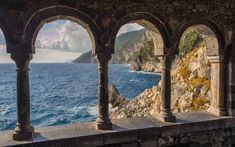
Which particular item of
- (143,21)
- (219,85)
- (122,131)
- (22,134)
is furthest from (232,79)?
(22,134)

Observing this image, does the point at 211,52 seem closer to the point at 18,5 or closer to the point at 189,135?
the point at 189,135

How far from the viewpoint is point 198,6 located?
25.5ft

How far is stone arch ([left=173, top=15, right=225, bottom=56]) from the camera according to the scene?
7.65 meters

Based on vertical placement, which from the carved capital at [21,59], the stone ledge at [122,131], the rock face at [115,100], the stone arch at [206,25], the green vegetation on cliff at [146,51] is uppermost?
the green vegetation on cliff at [146,51]

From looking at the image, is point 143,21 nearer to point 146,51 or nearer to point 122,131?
point 122,131

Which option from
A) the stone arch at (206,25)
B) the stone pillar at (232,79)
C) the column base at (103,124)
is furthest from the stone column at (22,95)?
the stone pillar at (232,79)

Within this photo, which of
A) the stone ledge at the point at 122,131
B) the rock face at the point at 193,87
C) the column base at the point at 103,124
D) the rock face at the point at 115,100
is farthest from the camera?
the rock face at the point at 115,100

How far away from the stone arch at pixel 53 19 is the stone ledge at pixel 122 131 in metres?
1.96

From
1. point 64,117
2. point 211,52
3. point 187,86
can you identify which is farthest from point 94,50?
point 64,117

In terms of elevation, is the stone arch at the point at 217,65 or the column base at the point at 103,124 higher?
the stone arch at the point at 217,65

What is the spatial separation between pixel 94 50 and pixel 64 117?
26.5 m

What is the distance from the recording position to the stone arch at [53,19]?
6.39 m

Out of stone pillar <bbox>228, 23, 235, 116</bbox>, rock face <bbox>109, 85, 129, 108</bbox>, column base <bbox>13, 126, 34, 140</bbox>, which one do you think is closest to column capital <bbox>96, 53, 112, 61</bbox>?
column base <bbox>13, 126, 34, 140</bbox>

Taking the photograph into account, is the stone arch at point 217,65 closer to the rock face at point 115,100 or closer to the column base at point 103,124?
the column base at point 103,124
